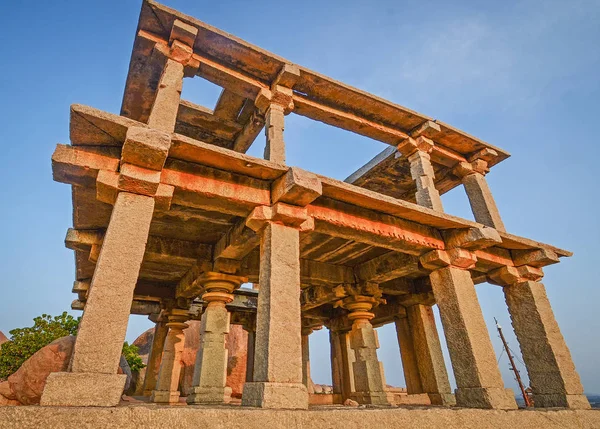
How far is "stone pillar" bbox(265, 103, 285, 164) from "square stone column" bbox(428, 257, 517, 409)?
3.72 metres

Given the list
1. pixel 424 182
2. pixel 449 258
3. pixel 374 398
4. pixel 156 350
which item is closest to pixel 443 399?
pixel 374 398

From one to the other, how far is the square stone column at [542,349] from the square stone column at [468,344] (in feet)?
4.98

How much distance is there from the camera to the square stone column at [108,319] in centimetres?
305

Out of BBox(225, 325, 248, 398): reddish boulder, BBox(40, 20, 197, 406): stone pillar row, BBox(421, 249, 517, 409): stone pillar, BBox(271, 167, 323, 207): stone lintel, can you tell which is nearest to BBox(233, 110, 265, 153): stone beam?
BBox(271, 167, 323, 207): stone lintel

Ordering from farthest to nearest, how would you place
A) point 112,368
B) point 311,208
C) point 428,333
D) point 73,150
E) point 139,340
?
point 139,340, point 428,333, point 311,208, point 73,150, point 112,368

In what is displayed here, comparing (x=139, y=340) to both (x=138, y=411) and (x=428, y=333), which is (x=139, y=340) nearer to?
(x=428, y=333)

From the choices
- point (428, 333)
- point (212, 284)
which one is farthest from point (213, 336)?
point (428, 333)

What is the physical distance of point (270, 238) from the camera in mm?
4855

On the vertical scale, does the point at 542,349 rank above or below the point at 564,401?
above

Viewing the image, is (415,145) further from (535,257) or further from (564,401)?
(564,401)

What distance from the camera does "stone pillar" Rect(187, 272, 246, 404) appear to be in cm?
617

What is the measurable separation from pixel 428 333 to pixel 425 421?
6.01 meters

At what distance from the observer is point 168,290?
975cm

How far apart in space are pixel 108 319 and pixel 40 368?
3.04 metres
